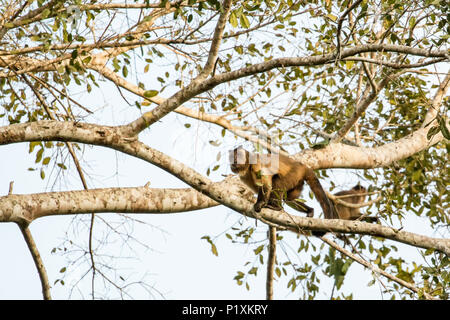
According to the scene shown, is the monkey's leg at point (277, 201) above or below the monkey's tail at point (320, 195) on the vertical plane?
below

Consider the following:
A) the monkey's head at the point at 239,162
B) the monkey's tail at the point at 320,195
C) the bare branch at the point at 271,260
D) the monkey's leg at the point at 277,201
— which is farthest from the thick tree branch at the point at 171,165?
the monkey's tail at the point at 320,195

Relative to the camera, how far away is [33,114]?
19.4 feet

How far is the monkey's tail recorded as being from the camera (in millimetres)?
5777

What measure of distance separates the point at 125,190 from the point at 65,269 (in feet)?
5.23

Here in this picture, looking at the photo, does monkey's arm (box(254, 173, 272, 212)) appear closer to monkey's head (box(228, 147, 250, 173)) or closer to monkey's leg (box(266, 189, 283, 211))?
monkey's leg (box(266, 189, 283, 211))

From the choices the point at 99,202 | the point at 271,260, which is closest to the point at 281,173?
the point at 271,260

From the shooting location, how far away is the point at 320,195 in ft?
19.2

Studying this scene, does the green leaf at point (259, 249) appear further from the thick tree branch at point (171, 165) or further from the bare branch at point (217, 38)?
the bare branch at point (217, 38)

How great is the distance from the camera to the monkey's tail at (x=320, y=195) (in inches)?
227

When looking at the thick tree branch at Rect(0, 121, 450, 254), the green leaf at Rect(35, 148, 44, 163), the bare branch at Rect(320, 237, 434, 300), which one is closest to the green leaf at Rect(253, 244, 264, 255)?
the bare branch at Rect(320, 237, 434, 300)

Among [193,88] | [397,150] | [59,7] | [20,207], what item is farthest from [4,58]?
[397,150]

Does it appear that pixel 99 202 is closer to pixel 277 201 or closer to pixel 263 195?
pixel 277 201
